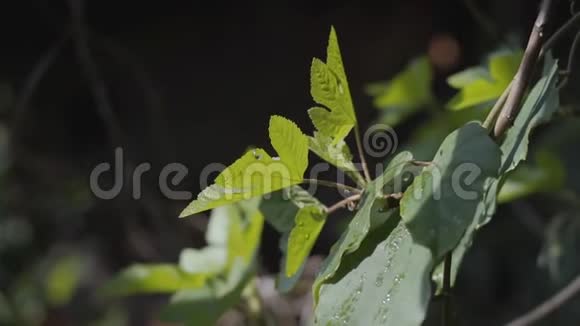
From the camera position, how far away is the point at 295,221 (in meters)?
0.66

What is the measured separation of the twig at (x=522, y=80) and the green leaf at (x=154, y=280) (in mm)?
484

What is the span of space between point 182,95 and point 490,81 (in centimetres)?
126

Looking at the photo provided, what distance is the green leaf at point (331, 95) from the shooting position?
0.61 metres

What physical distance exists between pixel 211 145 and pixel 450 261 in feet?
4.84

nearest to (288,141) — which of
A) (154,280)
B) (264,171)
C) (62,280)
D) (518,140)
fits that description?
(264,171)

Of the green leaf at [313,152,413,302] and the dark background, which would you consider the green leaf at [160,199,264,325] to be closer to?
the green leaf at [313,152,413,302]

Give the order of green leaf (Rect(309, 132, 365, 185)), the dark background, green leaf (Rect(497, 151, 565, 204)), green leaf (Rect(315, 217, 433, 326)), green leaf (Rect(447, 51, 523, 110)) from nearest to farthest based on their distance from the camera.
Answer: green leaf (Rect(315, 217, 433, 326))
green leaf (Rect(309, 132, 365, 185))
green leaf (Rect(447, 51, 523, 110))
green leaf (Rect(497, 151, 565, 204))
the dark background

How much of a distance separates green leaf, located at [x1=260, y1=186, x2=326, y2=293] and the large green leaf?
5 centimetres

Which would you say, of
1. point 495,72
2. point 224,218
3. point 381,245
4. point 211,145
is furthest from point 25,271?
point 381,245

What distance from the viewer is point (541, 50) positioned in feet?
2.04

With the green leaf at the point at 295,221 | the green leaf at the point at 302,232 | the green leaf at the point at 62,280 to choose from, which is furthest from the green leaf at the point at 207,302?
the green leaf at the point at 62,280

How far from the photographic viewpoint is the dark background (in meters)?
1.86

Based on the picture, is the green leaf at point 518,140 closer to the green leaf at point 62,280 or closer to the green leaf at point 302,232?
the green leaf at point 302,232

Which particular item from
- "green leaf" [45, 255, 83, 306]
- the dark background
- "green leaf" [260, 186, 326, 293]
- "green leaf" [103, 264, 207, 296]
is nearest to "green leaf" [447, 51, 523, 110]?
"green leaf" [260, 186, 326, 293]
